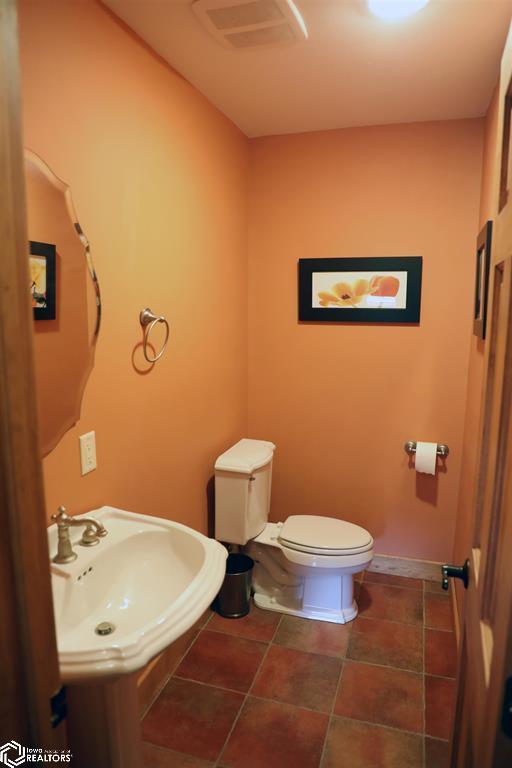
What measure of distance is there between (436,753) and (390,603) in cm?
94

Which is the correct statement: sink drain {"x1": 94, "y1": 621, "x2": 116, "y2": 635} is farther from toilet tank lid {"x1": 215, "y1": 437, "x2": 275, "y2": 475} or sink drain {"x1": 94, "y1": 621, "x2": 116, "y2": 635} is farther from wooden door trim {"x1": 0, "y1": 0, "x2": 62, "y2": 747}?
toilet tank lid {"x1": 215, "y1": 437, "x2": 275, "y2": 475}

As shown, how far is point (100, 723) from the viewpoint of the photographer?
136 cm

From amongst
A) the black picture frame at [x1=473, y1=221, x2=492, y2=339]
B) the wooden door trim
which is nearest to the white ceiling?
the black picture frame at [x1=473, y1=221, x2=492, y2=339]

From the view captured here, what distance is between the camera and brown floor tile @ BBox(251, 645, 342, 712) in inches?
81.6

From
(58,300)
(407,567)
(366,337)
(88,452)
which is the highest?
(58,300)

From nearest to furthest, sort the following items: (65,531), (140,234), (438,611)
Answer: (65,531), (140,234), (438,611)

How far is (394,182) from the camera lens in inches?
108

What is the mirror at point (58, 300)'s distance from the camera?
1.43 meters

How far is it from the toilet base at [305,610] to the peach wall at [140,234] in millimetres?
645

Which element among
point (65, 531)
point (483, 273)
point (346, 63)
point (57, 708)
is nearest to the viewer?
point (57, 708)

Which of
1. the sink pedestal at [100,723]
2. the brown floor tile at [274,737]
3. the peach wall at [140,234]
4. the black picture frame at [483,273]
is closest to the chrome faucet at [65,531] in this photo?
the peach wall at [140,234]

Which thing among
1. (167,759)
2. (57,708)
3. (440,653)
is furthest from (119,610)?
(440,653)

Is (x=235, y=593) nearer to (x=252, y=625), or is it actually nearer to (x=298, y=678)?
(x=252, y=625)

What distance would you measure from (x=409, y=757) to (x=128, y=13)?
2807 millimetres
